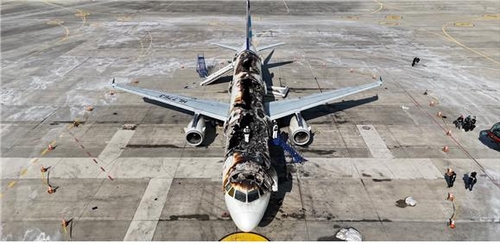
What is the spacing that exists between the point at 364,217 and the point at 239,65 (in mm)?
20572

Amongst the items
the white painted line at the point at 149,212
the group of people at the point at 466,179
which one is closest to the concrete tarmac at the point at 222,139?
Result: the white painted line at the point at 149,212

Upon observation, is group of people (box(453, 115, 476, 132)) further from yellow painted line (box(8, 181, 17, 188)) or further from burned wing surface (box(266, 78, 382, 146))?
yellow painted line (box(8, 181, 17, 188))

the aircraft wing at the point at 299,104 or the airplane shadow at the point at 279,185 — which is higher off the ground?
the aircraft wing at the point at 299,104

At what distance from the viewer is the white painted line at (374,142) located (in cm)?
2944

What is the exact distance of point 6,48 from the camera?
Result: 57688mm

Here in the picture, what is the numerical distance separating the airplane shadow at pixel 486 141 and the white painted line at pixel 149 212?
27.9 m

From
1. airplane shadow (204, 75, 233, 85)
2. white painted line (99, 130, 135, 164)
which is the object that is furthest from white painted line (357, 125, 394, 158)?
white painted line (99, 130, 135, 164)

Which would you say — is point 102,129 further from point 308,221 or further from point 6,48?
point 6,48

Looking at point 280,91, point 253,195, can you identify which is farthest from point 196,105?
point 253,195

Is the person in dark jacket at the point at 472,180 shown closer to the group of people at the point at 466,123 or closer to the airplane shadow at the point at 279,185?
the group of people at the point at 466,123

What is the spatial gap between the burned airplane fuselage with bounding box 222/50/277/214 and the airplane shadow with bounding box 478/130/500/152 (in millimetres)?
20217

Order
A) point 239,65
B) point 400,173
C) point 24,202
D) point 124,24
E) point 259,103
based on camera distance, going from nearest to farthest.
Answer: point 24,202 → point 400,173 → point 259,103 → point 239,65 → point 124,24

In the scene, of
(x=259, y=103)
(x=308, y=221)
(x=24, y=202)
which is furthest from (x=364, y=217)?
(x=24, y=202)

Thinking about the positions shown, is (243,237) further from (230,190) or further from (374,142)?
(374,142)
